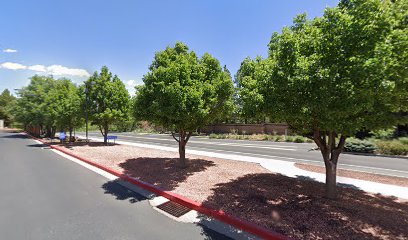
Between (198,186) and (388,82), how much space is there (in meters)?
6.02

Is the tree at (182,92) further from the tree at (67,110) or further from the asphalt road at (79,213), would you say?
the tree at (67,110)

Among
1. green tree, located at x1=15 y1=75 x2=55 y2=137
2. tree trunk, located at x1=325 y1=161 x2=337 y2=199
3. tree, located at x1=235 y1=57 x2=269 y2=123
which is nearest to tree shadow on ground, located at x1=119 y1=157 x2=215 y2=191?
tree, located at x1=235 y1=57 x2=269 y2=123

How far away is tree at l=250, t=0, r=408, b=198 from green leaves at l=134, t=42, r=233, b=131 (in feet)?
10.6

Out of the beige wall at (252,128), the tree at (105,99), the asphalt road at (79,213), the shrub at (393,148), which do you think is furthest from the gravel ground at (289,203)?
the beige wall at (252,128)

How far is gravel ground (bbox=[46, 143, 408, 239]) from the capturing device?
4.66m

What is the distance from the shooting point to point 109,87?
19.3 m

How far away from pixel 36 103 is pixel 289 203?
35903mm

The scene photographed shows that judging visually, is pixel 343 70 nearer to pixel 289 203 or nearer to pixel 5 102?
pixel 289 203

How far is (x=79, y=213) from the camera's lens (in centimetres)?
574

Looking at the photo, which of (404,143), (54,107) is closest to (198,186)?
(404,143)

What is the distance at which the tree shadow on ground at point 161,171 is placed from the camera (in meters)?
8.28

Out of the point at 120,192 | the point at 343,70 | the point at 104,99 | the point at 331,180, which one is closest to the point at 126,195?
the point at 120,192

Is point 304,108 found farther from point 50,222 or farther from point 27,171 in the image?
point 27,171

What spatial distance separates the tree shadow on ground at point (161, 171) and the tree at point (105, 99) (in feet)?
25.6
